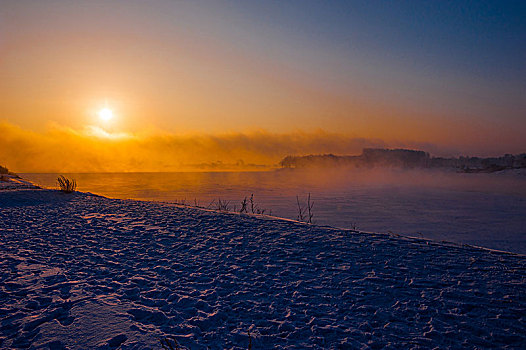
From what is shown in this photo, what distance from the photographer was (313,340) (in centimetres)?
326

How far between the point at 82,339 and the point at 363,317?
10.8ft

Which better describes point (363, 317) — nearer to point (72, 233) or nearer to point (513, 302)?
point (513, 302)

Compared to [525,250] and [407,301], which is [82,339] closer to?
[407,301]

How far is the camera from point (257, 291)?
446 cm

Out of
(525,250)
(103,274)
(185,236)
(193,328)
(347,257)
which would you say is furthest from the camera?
(525,250)

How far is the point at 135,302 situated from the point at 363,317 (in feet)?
10.1

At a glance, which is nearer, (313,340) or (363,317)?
(313,340)

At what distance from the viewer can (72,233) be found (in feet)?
26.1

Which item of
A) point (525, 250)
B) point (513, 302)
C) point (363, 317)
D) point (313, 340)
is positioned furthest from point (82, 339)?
point (525, 250)

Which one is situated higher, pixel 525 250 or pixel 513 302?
pixel 513 302

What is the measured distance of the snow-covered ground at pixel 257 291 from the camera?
332 cm

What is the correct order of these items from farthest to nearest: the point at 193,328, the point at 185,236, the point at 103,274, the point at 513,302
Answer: the point at 185,236
the point at 103,274
the point at 513,302
the point at 193,328

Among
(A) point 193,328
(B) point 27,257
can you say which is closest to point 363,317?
(A) point 193,328

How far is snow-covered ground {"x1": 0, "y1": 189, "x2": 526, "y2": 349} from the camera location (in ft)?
10.9
